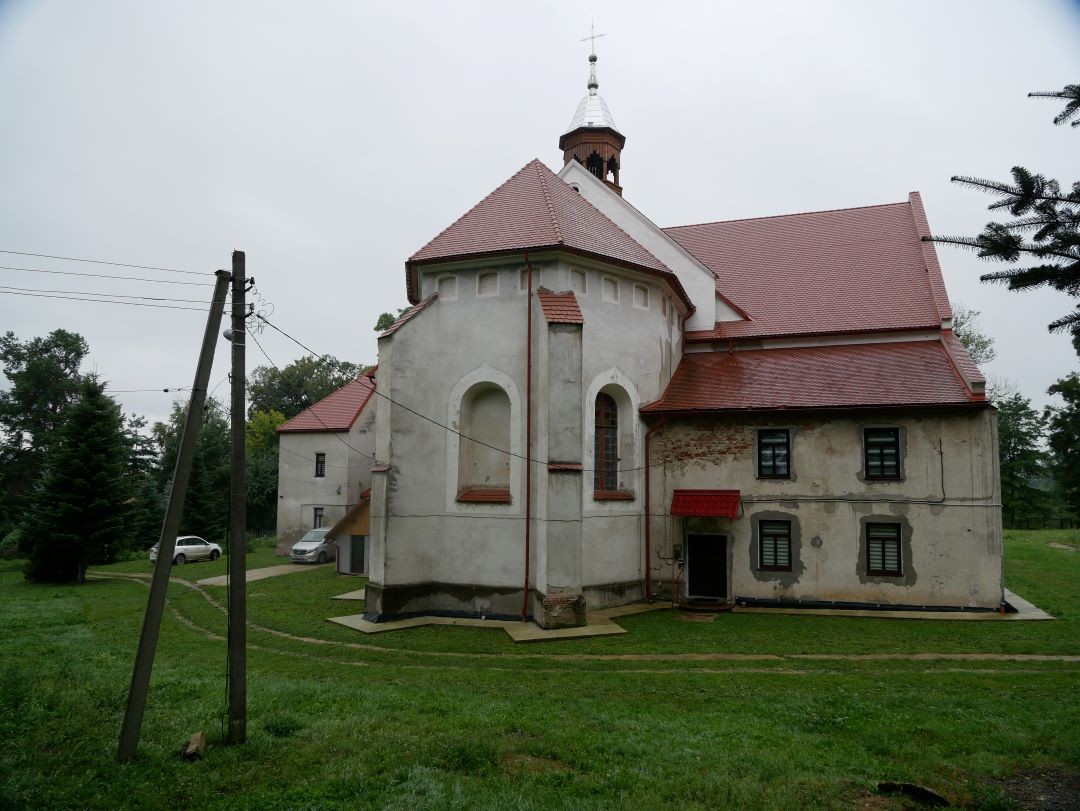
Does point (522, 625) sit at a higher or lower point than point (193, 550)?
higher

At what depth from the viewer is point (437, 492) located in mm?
16750

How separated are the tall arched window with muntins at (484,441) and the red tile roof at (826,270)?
747cm

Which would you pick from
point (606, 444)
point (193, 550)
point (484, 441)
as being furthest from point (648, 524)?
point (193, 550)

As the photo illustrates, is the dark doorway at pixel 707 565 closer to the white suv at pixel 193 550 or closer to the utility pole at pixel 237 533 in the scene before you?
the utility pole at pixel 237 533

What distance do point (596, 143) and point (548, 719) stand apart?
2140 centimetres

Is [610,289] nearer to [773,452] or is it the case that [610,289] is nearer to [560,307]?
[560,307]

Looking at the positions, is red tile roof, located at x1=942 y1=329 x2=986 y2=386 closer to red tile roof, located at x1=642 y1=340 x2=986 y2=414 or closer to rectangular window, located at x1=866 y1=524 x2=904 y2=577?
red tile roof, located at x1=642 y1=340 x2=986 y2=414

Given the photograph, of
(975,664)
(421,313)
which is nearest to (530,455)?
(421,313)

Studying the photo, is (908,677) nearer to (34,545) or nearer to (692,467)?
(692,467)

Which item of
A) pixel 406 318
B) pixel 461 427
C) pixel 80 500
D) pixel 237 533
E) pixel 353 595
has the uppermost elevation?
pixel 406 318

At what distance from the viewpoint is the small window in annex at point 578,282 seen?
665 inches

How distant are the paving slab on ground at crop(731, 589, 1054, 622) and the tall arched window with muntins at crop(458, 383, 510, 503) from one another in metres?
7.08

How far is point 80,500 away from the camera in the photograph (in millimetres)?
24812

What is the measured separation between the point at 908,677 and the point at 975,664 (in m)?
2.05
